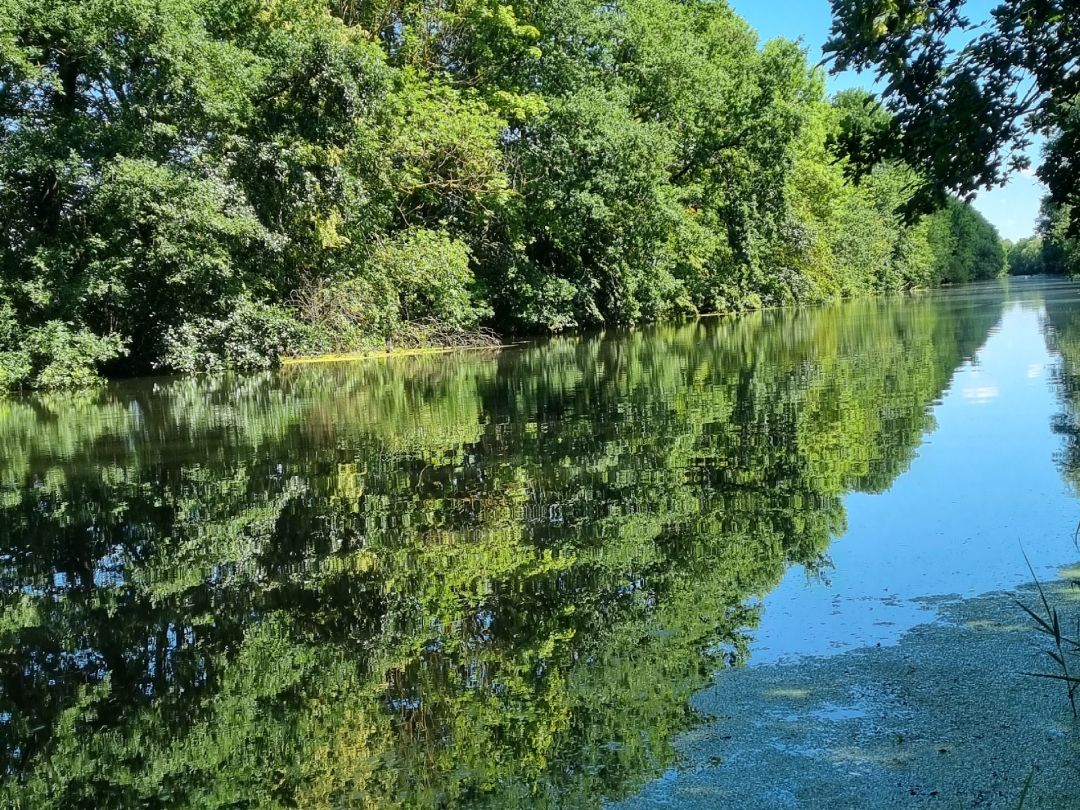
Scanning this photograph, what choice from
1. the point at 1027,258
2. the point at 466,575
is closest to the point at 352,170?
the point at 466,575

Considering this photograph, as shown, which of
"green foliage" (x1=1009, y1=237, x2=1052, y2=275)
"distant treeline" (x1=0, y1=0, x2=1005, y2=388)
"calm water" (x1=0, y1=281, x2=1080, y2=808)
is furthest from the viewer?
"green foliage" (x1=1009, y1=237, x2=1052, y2=275)

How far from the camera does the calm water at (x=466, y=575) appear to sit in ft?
12.2

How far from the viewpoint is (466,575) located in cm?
586

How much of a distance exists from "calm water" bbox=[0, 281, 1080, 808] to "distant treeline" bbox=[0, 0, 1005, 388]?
5018 mm

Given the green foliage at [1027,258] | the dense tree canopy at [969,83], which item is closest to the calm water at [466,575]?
the dense tree canopy at [969,83]

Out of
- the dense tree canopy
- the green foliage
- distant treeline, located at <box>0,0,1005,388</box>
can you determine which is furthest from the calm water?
the green foliage

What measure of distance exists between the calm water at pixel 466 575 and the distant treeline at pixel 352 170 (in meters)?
5.02

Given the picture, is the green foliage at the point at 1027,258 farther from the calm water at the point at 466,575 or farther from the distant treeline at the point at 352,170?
the calm water at the point at 466,575

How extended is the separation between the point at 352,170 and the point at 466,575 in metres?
20.8

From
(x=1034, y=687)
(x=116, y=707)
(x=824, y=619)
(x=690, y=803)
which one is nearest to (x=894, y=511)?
(x=824, y=619)

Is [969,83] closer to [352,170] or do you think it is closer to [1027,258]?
[352,170]

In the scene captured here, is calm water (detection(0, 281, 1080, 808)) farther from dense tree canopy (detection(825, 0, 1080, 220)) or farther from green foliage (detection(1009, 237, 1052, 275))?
green foliage (detection(1009, 237, 1052, 275))

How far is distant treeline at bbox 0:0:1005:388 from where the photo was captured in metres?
21.2

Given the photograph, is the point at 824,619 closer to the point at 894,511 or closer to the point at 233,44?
the point at 894,511
